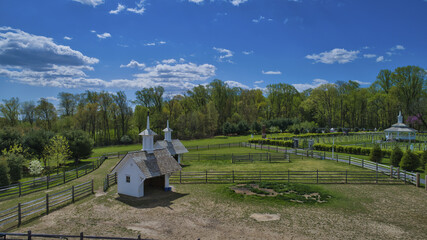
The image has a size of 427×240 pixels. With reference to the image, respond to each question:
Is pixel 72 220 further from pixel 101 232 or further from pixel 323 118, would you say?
pixel 323 118

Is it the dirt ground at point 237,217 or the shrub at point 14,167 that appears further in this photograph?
the shrub at point 14,167

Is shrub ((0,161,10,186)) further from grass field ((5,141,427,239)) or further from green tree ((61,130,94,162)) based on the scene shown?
green tree ((61,130,94,162))

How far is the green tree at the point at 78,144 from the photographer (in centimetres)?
3478

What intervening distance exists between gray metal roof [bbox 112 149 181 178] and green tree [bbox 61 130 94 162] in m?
19.5

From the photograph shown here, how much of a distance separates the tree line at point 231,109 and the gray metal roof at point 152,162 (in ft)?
136

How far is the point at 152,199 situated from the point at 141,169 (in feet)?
7.43

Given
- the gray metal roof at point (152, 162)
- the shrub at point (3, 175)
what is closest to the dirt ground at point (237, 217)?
the gray metal roof at point (152, 162)

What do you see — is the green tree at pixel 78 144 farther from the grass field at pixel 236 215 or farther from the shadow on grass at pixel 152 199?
the shadow on grass at pixel 152 199

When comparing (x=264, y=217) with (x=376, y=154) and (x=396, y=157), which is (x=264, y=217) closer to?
(x=396, y=157)

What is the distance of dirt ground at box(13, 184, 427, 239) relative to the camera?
1216 centimetres

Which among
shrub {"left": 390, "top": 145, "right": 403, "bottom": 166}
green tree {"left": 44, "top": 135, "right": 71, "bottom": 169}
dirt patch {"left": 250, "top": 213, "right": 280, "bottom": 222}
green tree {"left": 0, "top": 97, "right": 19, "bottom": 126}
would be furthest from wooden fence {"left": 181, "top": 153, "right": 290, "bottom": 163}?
green tree {"left": 0, "top": 97, "right": 19, "bottom": 126}

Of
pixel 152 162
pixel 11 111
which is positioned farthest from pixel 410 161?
pixel 11 111

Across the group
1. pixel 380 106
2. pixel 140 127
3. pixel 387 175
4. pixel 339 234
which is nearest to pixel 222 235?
pixel 339 234

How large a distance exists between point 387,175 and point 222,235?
19060 mm
